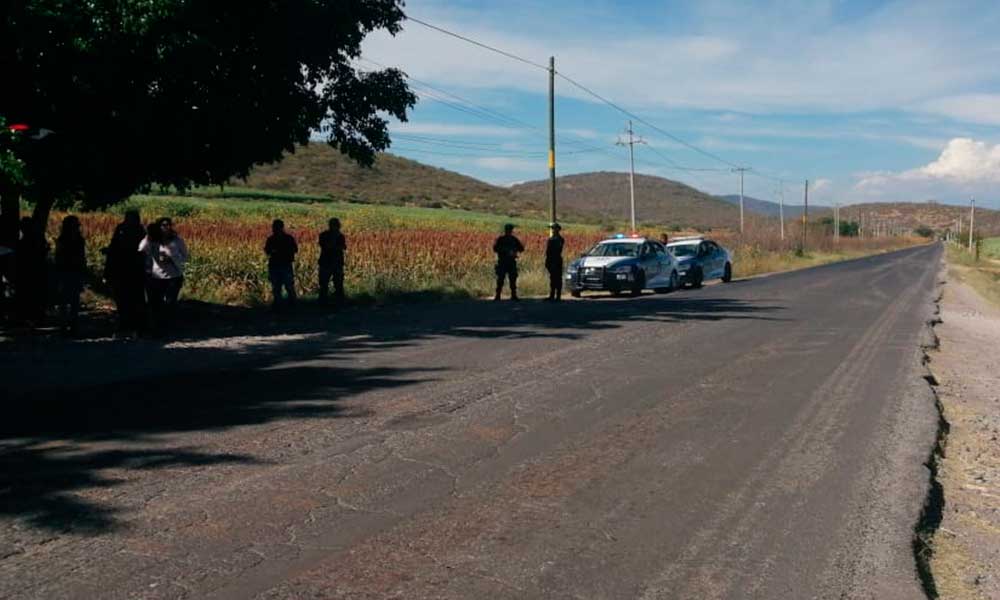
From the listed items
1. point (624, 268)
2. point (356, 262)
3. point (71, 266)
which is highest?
point (71, 266)

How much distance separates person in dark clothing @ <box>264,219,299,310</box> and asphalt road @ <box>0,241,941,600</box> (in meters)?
5.28

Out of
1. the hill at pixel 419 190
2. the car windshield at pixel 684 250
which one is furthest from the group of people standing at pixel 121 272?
the hill at pixel 419 190

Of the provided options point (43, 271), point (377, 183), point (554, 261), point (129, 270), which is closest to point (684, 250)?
point (554, 261)

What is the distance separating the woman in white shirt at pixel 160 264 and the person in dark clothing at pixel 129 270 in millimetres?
322

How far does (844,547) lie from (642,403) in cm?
411

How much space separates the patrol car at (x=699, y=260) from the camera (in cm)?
3172

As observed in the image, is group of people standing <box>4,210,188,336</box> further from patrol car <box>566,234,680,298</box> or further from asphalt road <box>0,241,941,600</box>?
patrol car <box>566,234,680,298</box>

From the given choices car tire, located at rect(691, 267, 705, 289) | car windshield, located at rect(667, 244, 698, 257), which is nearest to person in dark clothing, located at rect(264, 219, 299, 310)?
car tire, located at rect(691, 267, 705, 289)

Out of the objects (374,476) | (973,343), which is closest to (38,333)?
(374,476)

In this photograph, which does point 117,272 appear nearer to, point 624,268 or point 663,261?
point 624,268

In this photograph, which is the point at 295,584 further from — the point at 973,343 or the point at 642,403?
the point at 973,343

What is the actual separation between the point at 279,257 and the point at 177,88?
4585 mm

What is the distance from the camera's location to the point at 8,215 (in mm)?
14852

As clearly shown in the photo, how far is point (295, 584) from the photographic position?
457cm
